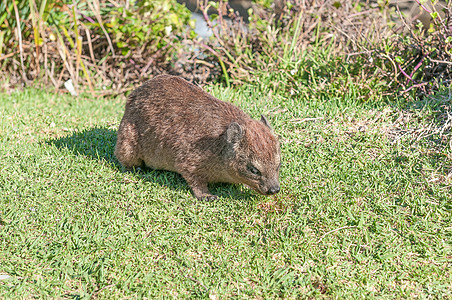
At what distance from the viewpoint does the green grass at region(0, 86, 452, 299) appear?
3.71 meters

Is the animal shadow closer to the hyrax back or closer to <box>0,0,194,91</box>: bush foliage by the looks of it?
the hyrax back

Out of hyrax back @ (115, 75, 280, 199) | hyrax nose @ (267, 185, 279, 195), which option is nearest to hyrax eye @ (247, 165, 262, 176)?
hyrax back @ (115, 75, 280, 199)

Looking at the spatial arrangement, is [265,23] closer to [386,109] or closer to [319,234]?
[386,109]

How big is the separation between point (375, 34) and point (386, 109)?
79.3 inches

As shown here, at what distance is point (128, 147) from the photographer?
16.7ft

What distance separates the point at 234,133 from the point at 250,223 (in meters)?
0.82

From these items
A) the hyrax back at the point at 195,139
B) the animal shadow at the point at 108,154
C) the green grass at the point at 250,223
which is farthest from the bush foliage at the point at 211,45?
the hyrax back at the point at 195,139

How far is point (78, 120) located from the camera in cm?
677

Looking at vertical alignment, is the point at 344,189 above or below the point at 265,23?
below

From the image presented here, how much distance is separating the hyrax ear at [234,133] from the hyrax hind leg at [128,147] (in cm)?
116

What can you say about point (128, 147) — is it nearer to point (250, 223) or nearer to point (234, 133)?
point (234, 133)

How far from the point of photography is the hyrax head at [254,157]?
438cm

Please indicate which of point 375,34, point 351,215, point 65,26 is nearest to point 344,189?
point 351,215

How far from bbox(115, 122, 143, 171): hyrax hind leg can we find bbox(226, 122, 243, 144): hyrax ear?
1.16 metres
